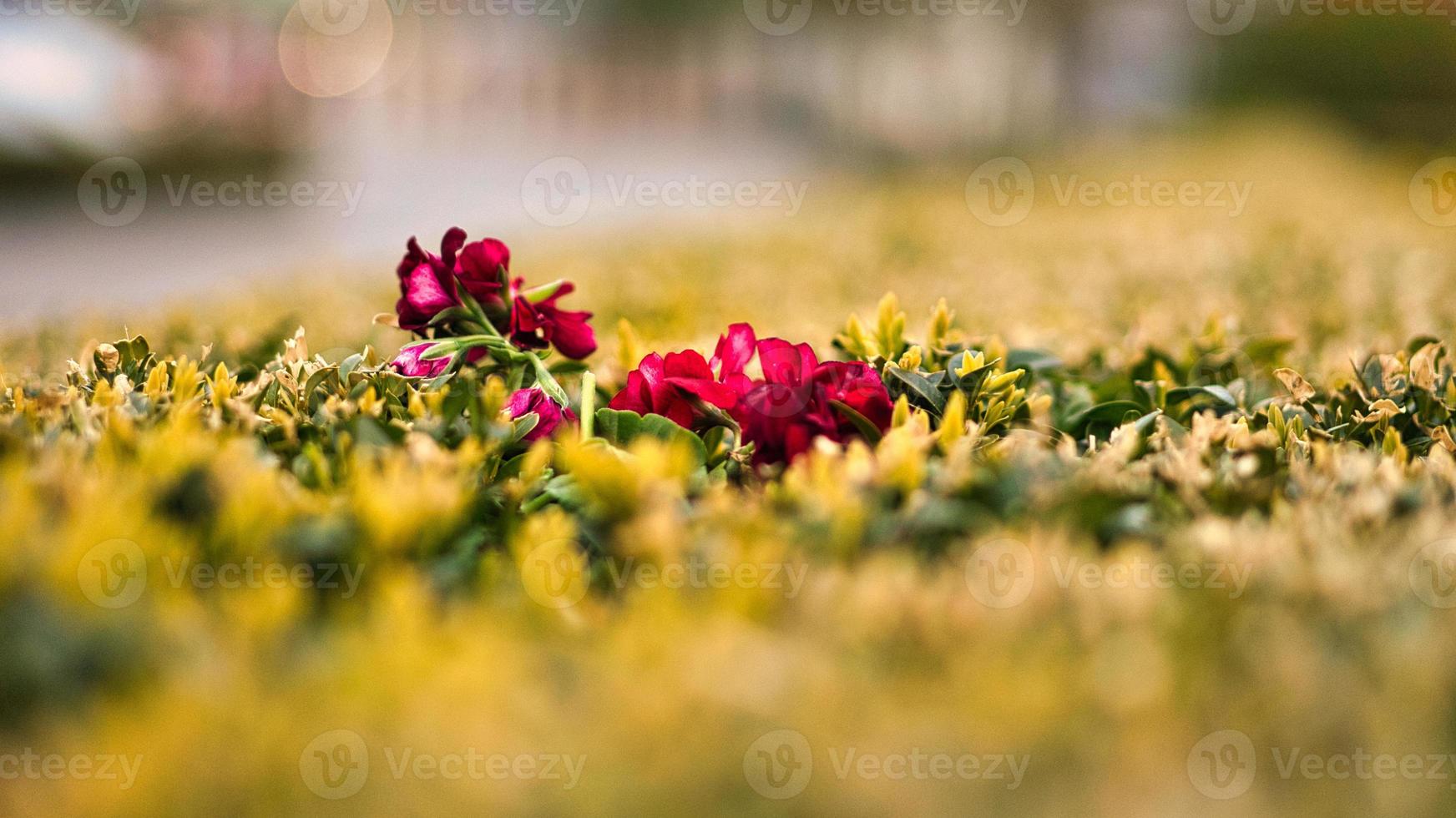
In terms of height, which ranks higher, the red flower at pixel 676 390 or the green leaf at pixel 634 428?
the red flower at pixel 676 390

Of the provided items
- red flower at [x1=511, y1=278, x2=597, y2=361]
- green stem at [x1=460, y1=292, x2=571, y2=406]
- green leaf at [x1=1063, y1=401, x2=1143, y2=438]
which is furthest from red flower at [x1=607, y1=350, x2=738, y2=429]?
green leaf at [x1=1063, y1=401, x2=1143, y2=438]

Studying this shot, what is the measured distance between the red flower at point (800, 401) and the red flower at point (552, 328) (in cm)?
44

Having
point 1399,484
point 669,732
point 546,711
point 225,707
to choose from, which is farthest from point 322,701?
point 1399,484

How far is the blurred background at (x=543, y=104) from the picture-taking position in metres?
13.2

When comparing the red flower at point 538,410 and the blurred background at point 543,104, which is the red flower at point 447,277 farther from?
the blurred background at point 543,104

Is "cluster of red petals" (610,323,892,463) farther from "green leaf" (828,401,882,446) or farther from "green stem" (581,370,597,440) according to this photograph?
"green stem" (581,370,597,440)

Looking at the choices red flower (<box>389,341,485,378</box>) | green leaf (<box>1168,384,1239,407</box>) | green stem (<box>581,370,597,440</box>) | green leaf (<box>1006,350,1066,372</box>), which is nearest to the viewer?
green stem (<box>581,370,597,440</box>)

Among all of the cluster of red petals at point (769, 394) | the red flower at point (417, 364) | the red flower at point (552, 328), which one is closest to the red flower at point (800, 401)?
the cluster of red petals at point (769, 394)

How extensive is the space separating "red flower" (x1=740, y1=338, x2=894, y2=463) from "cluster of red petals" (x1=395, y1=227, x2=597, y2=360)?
1.54ft

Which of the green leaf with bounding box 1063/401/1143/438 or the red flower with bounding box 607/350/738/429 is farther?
the green leaf with bounding box 1063/401/1143/438

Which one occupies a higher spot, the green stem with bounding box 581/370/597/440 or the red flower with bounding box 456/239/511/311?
the red flower with bounding box 456/239/511/311

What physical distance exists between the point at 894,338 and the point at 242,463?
1.30 m

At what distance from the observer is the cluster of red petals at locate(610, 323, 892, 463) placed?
Answer: 6.03 feet

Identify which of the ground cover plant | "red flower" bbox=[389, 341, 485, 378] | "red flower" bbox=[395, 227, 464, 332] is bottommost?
the ground cover plant
